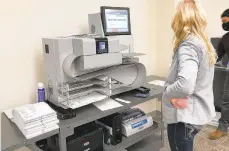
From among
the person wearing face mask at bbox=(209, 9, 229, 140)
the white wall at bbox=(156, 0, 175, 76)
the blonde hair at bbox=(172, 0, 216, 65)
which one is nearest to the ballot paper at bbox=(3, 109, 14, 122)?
the blonde hair at bbox=(172, 0, 216, 65)

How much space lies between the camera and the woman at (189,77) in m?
1.24

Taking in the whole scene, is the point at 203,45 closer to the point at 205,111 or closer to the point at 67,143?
the point at 205,111

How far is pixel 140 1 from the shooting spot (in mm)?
2688

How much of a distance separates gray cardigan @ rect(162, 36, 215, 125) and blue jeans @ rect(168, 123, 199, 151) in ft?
0.17

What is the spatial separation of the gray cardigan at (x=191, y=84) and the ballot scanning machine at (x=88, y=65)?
1.61ft

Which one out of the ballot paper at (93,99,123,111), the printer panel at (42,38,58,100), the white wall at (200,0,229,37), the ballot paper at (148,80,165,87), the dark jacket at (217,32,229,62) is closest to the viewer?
the printer panel at (42,38,58,100)

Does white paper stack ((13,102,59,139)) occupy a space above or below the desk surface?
above

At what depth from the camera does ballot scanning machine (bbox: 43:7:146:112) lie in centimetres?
154

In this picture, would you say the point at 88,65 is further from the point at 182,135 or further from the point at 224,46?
the point at 224,46

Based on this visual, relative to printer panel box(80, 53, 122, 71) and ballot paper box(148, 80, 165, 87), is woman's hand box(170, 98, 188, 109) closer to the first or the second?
printer panel box(80, 53, 122, 71)

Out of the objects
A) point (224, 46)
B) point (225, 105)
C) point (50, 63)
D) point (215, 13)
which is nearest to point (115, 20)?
point (50, 63)

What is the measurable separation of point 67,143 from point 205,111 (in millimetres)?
966

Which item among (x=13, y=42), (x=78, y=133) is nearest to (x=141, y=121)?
(x=78, y=133)

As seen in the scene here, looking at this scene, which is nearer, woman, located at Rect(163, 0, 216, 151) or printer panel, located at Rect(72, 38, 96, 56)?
woman, located at Rect(163, 0, 216, 151)
